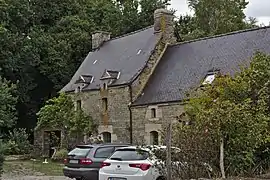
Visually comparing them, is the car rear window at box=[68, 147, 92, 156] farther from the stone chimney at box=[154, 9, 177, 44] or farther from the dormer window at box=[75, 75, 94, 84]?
the dormer window at box=[75, 75, 94, 84]

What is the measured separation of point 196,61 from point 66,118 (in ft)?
32.6

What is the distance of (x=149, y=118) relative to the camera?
2933 cm

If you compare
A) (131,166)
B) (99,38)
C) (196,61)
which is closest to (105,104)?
(196,61)

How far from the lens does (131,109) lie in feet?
101

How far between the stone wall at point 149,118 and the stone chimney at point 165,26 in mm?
5867

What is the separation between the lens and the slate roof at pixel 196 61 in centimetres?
2761

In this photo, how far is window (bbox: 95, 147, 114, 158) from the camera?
56.9 feet

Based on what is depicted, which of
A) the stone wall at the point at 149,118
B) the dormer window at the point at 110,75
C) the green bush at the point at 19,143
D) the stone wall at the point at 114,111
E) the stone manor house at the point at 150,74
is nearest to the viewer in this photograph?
the stone wall at the point at 149,118

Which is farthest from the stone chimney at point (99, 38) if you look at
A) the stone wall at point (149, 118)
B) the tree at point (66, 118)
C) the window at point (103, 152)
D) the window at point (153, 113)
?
the window at point (103, 152)

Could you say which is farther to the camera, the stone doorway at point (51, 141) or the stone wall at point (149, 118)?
the stone doorway at point (51, 141)

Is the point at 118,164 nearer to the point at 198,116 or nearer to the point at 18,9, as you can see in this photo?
the point at 198,116

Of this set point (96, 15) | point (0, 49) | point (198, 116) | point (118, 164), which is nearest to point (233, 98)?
point (198, 116)

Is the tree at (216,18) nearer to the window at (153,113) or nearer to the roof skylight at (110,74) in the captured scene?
the roof skylight at (110,74)

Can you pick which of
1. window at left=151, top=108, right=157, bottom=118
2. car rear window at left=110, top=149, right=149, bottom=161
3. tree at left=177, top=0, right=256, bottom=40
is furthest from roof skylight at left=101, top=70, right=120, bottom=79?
car rear window at left=110, top=149, right=149, bottom=161
